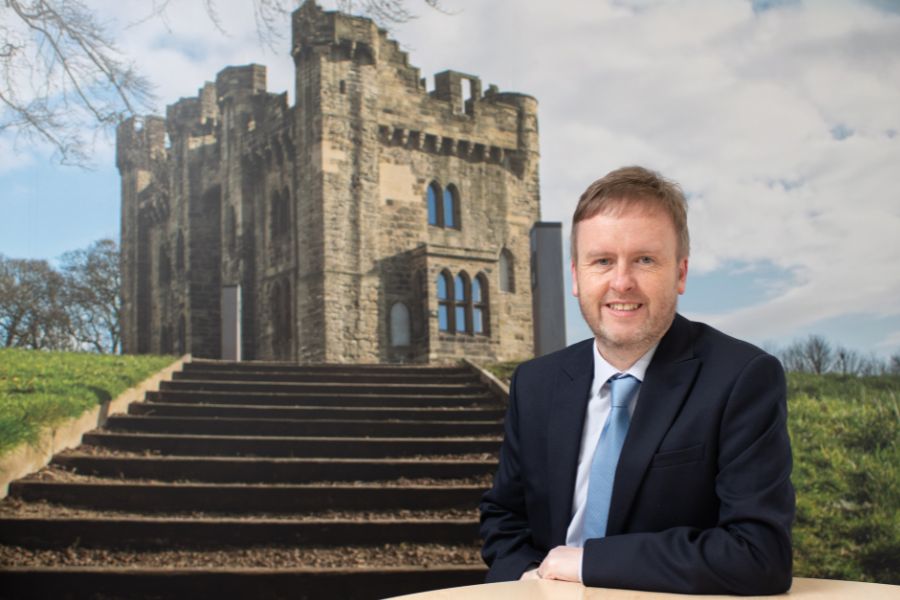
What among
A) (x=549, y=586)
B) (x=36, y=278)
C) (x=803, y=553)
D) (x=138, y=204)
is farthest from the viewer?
(x=138, y=204)

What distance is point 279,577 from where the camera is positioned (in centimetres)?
433

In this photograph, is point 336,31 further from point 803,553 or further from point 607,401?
point 607,401

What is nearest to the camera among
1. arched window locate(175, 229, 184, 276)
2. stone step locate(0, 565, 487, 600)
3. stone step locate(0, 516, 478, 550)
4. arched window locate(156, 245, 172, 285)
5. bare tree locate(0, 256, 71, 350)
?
stone step locate(0, 565, 487, 600)

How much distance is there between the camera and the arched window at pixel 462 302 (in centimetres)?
1518

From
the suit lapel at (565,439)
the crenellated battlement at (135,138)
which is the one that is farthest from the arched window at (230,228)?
the suit lapel at (565,439)

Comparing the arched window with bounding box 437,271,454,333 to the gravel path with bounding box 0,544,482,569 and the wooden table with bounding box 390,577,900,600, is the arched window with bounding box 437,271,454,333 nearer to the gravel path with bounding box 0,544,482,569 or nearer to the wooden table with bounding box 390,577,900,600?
the gravel path with bounding box 0,544,482,569

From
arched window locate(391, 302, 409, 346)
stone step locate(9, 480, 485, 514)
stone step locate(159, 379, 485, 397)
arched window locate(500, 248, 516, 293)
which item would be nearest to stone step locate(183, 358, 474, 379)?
stone step locate(159, 379, 485, 397)

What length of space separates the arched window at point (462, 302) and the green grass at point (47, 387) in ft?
28.5

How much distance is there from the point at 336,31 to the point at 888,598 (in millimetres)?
15174

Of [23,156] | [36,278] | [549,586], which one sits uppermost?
[23,156]

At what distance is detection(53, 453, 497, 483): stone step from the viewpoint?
17.1ft

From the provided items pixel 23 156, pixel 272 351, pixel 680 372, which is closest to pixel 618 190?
pixel 680 372

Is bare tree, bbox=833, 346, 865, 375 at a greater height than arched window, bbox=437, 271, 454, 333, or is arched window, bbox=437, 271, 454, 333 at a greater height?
arched window, bbox=437, 271, 454, 333

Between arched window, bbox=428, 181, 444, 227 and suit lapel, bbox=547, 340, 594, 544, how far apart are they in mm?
13908
